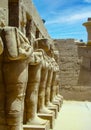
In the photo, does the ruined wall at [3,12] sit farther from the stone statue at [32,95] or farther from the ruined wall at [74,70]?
the ruined wall at [74,70]

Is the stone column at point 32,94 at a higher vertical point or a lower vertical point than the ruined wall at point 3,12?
lower

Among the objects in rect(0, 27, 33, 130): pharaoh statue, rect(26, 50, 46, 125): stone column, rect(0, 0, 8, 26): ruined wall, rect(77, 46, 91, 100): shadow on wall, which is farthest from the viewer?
rect(77, 46, 91, 100): shadow on wall

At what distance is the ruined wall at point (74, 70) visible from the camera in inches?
756

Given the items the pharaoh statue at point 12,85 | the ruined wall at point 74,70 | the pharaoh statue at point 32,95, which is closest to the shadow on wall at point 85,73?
the ruined wall at point 74,70

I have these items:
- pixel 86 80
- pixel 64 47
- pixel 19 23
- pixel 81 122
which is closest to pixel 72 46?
pixel 64 47

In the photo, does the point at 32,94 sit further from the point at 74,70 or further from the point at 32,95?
the point at 74,70

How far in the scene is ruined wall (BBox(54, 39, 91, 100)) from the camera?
19203 millimetres

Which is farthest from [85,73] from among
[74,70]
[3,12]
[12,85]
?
[12,85]

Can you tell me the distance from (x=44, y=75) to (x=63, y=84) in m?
10.7

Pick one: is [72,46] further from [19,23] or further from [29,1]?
[19,23]

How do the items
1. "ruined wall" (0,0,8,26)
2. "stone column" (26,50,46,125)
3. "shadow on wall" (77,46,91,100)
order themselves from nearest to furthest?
"stone column" (26,50,46,125) → "ruined wall" (0,0,8,26) → "shadow on wall" (77,46,91,100)

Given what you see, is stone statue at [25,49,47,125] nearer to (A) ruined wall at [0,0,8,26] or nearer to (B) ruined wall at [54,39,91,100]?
(A) ruined wall at [0,0,8,26]

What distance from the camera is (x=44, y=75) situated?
8602 millimetres

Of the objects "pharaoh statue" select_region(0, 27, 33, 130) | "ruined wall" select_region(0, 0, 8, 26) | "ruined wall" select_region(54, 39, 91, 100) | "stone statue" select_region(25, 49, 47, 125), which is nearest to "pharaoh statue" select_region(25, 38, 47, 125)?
"stone statue" select_region(25, 49, 47, 125)
